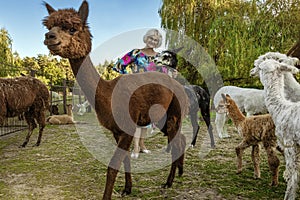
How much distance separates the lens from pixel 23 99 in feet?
17.9

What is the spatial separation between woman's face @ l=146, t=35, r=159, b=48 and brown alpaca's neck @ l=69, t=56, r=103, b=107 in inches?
83.9

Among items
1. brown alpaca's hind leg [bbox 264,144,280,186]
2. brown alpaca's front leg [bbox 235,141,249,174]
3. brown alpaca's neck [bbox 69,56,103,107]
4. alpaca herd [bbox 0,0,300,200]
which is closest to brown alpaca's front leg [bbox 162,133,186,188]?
alpaca herd [bbox 0,0,300,200]

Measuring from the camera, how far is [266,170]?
162 inches

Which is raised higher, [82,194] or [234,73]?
[234,73]

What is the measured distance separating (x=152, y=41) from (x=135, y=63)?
46cm

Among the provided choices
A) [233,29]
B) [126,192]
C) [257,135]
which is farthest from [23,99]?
[233,29]

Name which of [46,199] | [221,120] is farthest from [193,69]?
[46,199]

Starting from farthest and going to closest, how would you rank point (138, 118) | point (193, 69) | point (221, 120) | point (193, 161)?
point (193, 69) < point (221, 120) < point (193, 161) < point (138, 118)

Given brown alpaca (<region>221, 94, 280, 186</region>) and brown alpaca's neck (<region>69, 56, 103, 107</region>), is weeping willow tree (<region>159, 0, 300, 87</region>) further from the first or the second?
brown alpaca's neck (<region>69, 56, 103, 107</region>)

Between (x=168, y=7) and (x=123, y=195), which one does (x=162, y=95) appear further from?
(x=168, y=7)

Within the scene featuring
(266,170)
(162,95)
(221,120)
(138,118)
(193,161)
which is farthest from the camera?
(221,120)

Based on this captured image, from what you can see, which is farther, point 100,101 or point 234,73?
point 234,73

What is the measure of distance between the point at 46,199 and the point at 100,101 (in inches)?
51.0

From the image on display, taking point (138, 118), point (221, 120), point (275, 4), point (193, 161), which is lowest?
point (193, 161)
